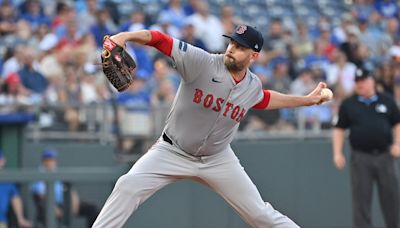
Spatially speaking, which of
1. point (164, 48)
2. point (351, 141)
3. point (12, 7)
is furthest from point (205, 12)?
point (164, 48)

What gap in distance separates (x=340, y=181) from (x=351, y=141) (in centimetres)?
307

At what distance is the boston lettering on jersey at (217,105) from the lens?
7.05 meters

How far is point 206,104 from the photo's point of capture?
23.3 feet

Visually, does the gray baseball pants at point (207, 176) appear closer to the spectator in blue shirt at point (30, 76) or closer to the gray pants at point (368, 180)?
the gray pants at point (368, 180)

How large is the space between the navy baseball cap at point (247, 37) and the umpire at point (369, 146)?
3.73 m

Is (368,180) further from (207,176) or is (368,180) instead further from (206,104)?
(206,104)

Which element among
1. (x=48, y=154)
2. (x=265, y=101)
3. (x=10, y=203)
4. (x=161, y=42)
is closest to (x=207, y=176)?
(x=265, y=101)

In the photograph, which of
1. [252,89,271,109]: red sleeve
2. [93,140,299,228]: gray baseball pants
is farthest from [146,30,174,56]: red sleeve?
[252,89,271,109]: red sleeve

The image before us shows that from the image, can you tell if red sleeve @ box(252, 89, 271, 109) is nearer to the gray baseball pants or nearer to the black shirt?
the gray baseball pants

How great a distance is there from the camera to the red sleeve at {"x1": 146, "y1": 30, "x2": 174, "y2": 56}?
6473 mm

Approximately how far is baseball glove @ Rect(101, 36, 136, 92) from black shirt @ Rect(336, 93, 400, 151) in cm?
486

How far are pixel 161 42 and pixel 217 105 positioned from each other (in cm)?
82

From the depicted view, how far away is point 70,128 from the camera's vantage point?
12.3 metres

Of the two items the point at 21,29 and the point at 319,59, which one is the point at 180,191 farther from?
the point at 319,59
